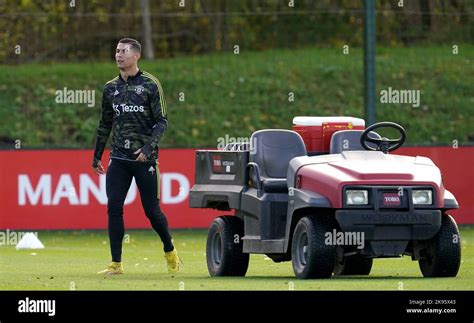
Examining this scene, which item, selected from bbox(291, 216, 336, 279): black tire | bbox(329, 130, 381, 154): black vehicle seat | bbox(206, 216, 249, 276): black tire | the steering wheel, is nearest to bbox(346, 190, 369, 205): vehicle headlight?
bbox(291, 216, 336, 279): black tire

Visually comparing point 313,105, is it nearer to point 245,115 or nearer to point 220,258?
point 245,115

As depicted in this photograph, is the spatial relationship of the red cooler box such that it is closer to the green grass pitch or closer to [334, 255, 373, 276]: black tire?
[334, 255, 373, 276]: black tire

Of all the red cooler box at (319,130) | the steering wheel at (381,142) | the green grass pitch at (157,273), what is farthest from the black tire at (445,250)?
the red cooler box at (319,130)

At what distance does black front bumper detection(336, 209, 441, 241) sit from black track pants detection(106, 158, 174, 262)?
2114 millimetres

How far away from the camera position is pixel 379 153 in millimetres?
13484

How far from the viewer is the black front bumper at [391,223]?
496 inches

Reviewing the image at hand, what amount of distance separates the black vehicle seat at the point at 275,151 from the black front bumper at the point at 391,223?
53.3 inches

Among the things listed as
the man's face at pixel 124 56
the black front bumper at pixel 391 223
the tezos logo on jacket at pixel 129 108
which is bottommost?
the black front bumper at pixel 391 223

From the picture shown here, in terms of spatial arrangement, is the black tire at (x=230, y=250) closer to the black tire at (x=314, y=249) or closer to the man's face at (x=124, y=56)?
the black tire at (x=314, y=249)

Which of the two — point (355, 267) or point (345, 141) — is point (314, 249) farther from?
point (355, 267)

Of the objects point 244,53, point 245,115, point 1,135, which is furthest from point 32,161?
point 244,53

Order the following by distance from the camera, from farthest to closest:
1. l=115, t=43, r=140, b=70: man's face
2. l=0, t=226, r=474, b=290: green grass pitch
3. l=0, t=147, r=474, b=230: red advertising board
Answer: l=0, t=147, r=474, b=230: red advertising board
l=115, t=43, r=140, b=70: man's face
l=0, t=226, r=474, b=290: green grass pitch

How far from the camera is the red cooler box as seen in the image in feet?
47.2

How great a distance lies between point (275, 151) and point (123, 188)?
1.39 meters
